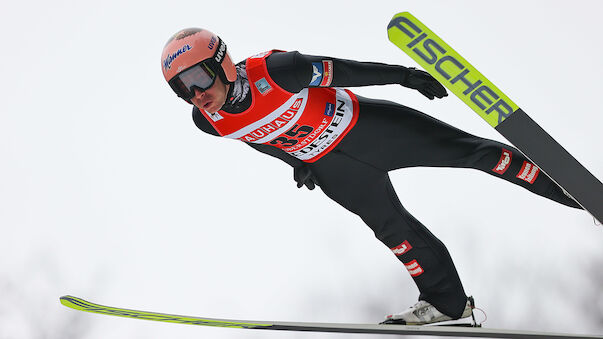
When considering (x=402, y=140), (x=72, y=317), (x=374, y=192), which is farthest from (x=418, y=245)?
(x=72, y=317)

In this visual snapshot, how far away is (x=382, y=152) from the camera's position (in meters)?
2.44

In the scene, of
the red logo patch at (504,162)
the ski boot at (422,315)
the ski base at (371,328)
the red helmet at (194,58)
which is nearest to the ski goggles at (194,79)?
the red helmet at (194,58)

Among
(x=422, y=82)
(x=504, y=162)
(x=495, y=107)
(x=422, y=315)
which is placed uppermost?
(x=422, y=82)

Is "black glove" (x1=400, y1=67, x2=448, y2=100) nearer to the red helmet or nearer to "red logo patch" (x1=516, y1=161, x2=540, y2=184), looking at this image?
"red logo patch" (x1=516, y1=161, x2=540, y2=184)

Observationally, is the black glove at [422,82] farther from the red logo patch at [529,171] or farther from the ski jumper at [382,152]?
the red logo patch at [529,171]

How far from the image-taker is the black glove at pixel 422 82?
7.53 ft

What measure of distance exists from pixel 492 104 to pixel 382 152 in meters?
0.70

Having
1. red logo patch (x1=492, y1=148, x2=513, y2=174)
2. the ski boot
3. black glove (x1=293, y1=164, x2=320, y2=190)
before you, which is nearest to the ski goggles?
black glove (x1=293, y1=164, x2=320, y2=190)

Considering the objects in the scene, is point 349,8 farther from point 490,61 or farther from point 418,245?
point 418,245

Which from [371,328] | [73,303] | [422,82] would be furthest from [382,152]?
[73,303]

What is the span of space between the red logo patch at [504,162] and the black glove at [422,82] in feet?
1.07

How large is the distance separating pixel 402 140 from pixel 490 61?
76.3 inches

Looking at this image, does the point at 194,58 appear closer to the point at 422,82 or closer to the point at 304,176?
the point at 304,176

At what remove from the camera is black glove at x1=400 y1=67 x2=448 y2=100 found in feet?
7.53
